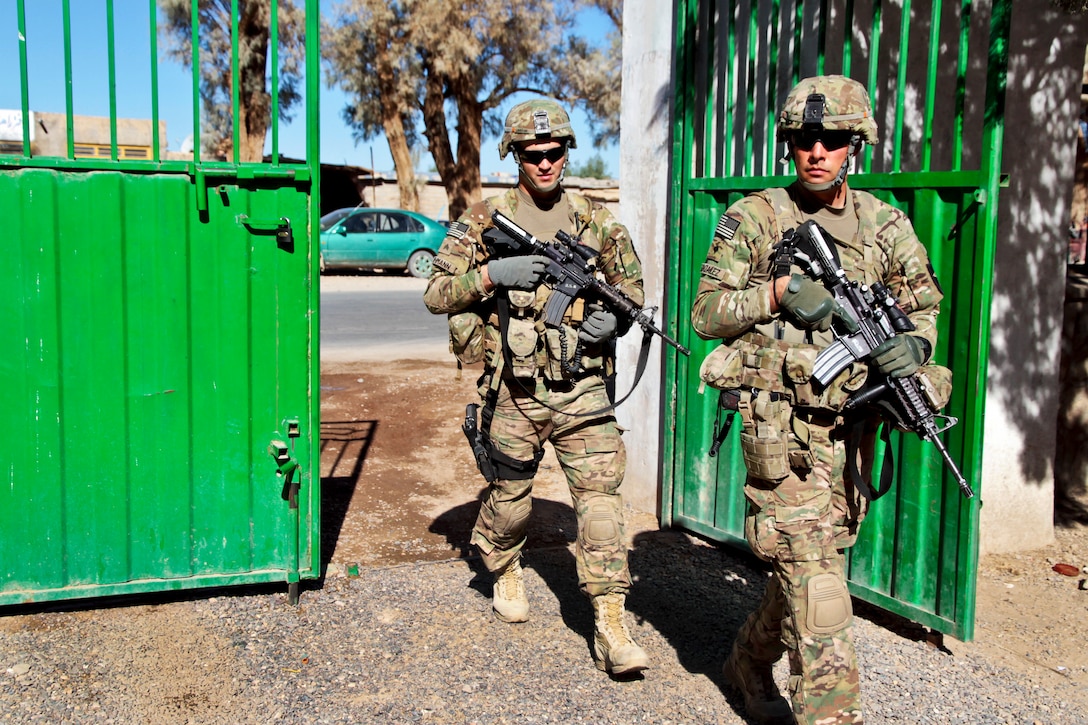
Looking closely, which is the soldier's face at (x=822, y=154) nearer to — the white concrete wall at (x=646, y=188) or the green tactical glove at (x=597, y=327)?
the green tactical glove at (x=597, y=327)

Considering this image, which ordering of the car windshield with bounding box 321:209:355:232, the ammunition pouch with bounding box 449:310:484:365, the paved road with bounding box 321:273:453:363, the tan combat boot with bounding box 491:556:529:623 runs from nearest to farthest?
the ammunition pouch with bounding box 449:310:484:365 < the tan combat boot with bounding box 491:556:529:623 < the paved road with bounding box 321:273:453:363 < the car windshield with bounding box 321:209:355:232

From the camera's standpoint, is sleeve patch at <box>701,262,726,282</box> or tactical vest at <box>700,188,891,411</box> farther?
sleeve patch at <box>701,262,726,282</box>

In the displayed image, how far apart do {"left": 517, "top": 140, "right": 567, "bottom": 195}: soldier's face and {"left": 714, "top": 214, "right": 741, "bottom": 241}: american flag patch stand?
2.84 feet

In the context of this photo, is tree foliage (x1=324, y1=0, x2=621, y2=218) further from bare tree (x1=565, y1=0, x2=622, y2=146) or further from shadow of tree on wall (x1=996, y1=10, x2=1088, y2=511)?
shadow of tree on wall (x1=996, y1=10, x2=1088, y2=511)

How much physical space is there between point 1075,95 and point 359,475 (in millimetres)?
4329

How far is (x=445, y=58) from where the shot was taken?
27156mm

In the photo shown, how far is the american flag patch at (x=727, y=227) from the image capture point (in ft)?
10.6

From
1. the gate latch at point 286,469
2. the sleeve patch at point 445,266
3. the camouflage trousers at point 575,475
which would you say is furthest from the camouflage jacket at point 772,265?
the gate latch at point 286,469

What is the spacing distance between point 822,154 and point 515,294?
4.19ft

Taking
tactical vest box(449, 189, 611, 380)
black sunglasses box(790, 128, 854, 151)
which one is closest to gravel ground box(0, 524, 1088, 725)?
tactical vest box(449, 189, 611, 380)

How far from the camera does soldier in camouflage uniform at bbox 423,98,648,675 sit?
3.78 metres

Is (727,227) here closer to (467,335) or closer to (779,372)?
(779,372)

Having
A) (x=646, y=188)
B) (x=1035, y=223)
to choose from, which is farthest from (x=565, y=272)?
(x=1035, y=223)

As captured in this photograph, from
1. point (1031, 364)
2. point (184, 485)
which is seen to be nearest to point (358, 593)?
point (184, 485)
